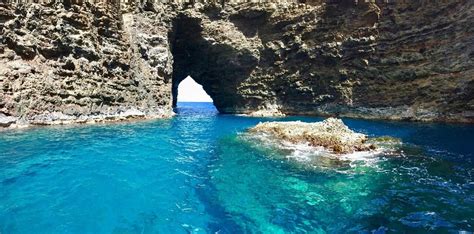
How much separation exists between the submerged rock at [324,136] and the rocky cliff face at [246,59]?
69.9ft

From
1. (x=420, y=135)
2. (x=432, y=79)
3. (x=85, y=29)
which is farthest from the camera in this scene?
(x=432, y=79)

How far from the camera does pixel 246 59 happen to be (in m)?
67.5

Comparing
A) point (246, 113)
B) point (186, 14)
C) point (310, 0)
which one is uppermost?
point (310, 0)

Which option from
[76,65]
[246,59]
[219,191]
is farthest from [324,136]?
[246,59]

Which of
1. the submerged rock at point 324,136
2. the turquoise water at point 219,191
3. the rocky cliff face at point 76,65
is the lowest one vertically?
the turquoise water at point 219,191

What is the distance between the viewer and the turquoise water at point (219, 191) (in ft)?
35.7

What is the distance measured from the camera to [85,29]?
3878cm

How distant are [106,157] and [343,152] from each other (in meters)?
15.6

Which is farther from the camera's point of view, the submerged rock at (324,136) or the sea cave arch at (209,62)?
the sea cave arch at (209,62)

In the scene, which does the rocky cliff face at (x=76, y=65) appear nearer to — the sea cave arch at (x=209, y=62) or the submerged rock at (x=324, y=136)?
the sea cave arch at (x=209, y=62)

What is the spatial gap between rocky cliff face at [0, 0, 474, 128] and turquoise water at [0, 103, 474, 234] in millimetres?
13252

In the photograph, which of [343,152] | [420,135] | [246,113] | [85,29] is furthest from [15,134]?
[246,113]

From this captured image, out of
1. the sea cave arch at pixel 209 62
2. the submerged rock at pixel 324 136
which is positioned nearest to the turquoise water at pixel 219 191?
the submerged rock at pixel 324 136

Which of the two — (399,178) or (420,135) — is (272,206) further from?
(420,135)
